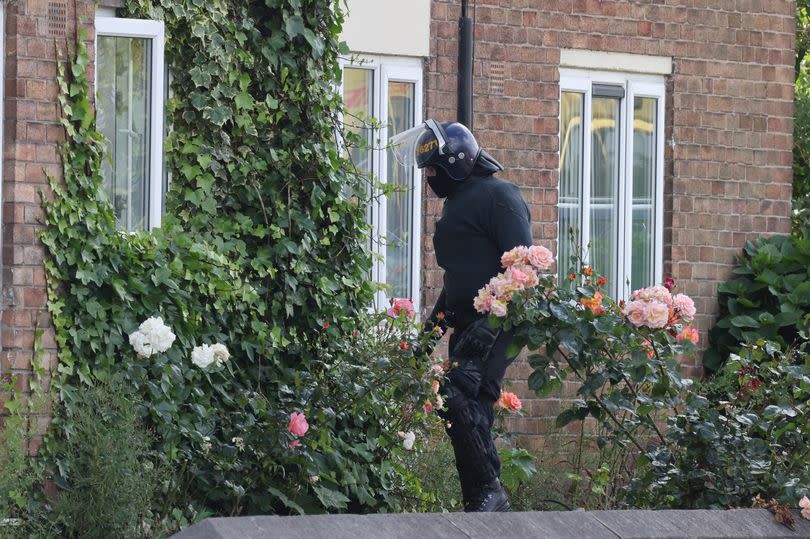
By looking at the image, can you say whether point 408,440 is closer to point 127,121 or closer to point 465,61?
point 127,121

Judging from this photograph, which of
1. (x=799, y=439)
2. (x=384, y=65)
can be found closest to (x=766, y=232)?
(x=384, y=65)

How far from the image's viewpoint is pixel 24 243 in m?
7.26

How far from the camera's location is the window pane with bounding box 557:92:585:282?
1096 cm

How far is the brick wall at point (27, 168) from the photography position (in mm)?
7246

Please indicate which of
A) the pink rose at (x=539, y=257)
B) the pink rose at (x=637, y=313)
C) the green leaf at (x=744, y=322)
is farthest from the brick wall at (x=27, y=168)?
the green leaf at (x=744, y=322)

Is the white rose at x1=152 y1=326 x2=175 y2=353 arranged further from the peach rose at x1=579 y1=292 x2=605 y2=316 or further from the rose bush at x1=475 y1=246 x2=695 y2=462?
the peach rose at x1=579 y1=292 x2=605 y2=316

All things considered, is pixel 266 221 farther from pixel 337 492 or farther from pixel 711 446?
pixel 711 446

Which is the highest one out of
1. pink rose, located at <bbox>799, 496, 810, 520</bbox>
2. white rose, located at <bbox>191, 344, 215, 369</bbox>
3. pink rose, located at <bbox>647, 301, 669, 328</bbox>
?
pink rose, located at <bbox>647, 301, 669, 328</bbox>

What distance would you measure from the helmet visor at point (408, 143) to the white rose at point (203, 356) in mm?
1473

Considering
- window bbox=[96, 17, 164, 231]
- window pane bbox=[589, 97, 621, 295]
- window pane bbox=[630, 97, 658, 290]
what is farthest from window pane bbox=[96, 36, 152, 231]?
window pane bbox=[630, 97, 658, 290]

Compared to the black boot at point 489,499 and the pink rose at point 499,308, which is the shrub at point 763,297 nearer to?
the black boot at point 489,499

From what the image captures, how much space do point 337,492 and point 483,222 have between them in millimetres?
1478

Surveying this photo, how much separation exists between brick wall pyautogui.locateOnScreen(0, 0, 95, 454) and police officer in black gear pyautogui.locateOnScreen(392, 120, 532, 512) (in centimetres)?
181

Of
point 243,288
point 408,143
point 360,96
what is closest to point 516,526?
point 243,288
